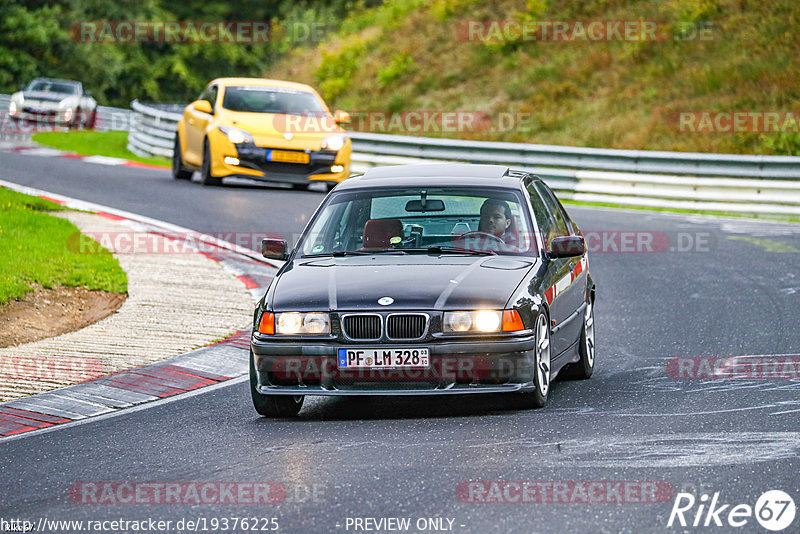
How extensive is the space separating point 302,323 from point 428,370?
2.57 ft

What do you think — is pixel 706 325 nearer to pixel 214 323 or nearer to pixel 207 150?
pixel 214 323

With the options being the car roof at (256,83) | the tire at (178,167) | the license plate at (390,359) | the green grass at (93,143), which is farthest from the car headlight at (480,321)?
the green grass at (93,143)

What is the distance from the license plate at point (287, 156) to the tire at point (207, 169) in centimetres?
105

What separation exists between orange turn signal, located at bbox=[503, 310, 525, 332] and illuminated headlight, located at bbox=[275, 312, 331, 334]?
3.27ft

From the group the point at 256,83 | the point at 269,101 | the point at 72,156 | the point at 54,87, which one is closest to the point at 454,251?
the point at 269,101

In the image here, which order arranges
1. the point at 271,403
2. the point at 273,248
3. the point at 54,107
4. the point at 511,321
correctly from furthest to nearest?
the point at 54,107
the point at 273,248
the point at 271,403
the point at 511,321

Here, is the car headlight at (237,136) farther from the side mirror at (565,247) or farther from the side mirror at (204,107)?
the side mirror at (565,247)

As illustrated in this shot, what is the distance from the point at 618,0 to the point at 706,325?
82.5ft

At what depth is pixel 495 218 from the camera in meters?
9.27

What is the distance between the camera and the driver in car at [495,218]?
364 inches

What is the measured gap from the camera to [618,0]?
35812 mm

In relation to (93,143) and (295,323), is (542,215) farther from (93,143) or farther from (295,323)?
(93,143)

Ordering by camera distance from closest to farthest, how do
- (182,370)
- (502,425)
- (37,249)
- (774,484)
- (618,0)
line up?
(774,484), (502,425), (182,370), (37,249), (618,0)

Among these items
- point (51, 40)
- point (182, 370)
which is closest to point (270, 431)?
point (182, 370)
